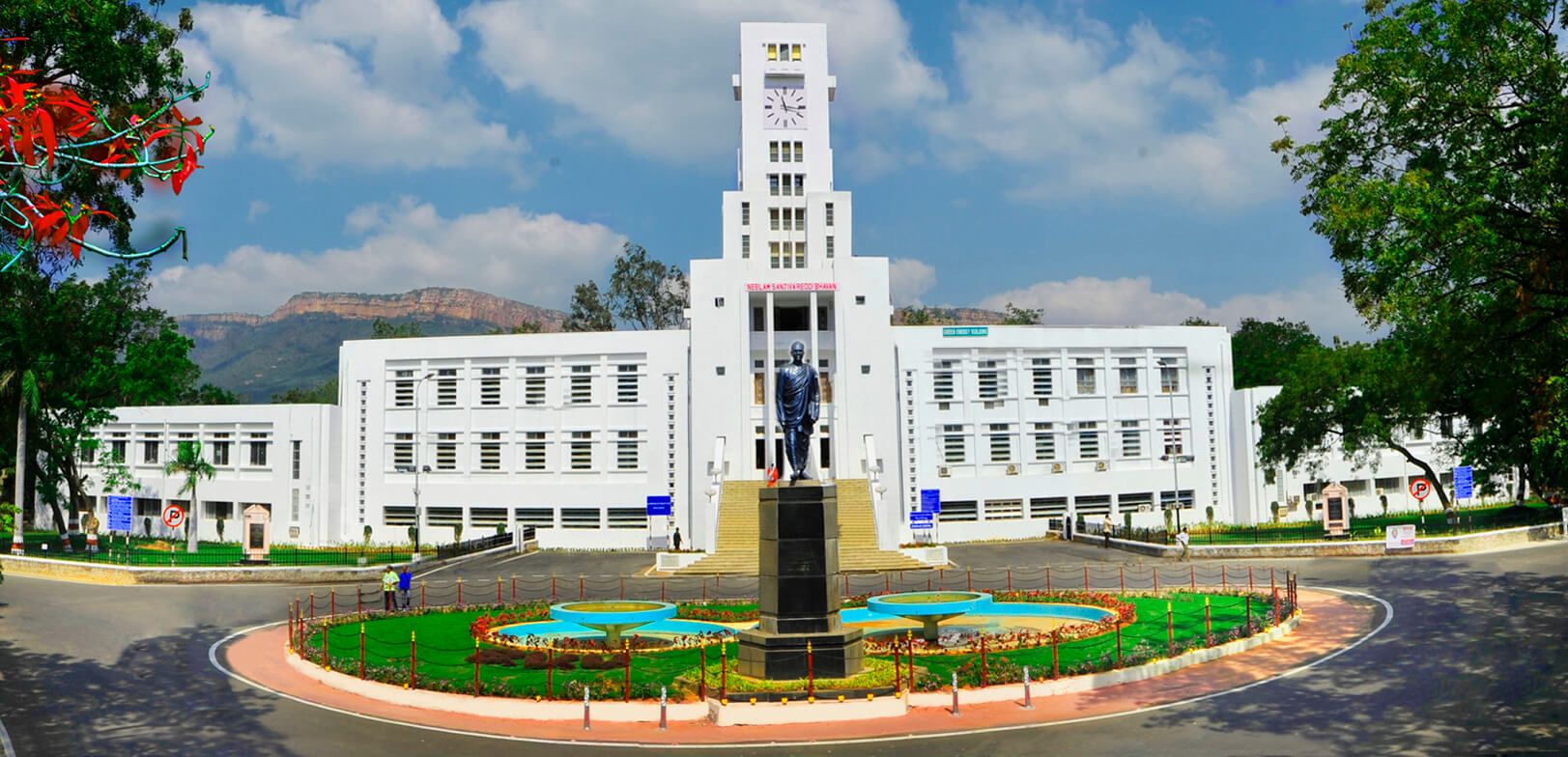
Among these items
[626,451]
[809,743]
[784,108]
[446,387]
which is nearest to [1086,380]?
[784,108]

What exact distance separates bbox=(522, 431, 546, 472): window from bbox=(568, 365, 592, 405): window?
8.71 feet

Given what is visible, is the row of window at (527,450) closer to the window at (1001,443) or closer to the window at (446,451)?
the window at (446,451)

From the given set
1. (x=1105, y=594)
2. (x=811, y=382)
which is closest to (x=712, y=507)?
(x=1105, y=594)

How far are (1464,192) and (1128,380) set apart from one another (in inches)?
1689

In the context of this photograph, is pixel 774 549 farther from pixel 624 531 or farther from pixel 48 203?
pixel 624 531

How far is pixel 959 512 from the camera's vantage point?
189ft

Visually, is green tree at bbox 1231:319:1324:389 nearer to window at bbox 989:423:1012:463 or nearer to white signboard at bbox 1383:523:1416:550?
window at bbox 989:423:1012:463

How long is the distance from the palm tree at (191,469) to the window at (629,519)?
24.0 meters

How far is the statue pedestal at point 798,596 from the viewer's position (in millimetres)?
19469

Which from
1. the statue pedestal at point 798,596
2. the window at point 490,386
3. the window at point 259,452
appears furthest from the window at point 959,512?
the statue pedestal at point 798,596

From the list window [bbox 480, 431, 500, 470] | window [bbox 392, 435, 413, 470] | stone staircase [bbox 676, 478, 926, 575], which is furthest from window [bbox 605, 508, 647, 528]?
window [bbox 392, 435, 413, 470]

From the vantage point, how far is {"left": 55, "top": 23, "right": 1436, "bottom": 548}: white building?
54.8 metres

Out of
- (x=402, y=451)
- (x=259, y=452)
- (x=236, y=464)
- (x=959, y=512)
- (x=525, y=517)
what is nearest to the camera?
(x=959, y=512)

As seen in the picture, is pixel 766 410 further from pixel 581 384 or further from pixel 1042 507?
pixel 1042 507
